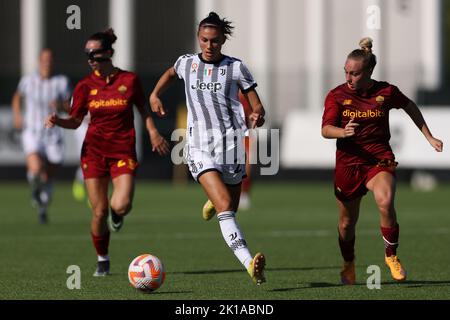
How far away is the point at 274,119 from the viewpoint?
1268 inches

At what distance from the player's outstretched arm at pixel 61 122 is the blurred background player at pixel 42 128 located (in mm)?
6356

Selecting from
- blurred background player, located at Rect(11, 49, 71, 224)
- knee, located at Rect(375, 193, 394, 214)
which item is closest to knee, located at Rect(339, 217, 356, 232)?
knee, located at Rect(375, 193, 394, 214)

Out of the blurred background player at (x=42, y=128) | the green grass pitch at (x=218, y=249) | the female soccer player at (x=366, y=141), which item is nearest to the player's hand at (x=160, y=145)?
the green grass pitch at (x=218, y=249)

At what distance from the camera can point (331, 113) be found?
10359mm

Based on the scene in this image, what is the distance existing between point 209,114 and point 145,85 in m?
22.2

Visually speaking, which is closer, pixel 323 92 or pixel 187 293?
pixel 187 293

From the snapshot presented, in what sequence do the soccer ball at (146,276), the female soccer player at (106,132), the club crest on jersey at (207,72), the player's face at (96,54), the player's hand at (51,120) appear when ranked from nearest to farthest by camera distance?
the soccer ball at (146,276) → the club crest on jersey at (207,72) → the player's hand at (51,120) → the player's face at (96,54) → the female soccer player at (106,132)

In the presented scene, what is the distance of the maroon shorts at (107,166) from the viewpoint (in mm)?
11718

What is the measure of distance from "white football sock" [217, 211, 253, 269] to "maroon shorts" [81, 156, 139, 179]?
1729 mm

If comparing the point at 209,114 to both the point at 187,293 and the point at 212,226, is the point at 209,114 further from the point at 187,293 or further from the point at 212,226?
the point at 212,226

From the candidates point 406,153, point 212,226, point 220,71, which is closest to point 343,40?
point 406,153

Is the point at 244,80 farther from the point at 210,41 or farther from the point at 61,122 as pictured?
the point at 61,122

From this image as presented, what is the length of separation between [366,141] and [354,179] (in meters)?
0.33

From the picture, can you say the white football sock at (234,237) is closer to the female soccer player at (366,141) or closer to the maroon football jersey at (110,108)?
the female soccer player at (366,141)
